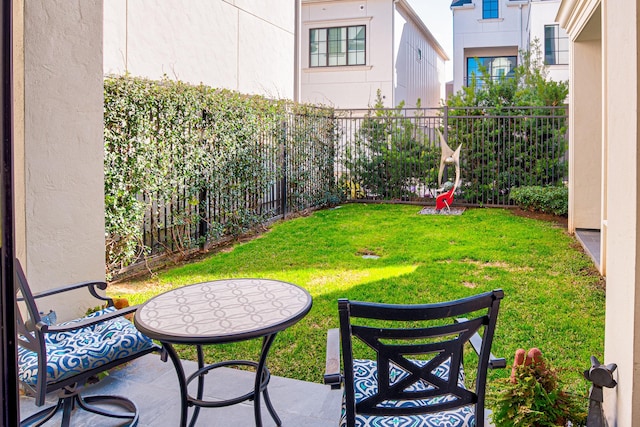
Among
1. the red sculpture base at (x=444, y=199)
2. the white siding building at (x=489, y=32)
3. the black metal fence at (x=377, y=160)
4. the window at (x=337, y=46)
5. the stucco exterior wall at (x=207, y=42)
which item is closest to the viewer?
the stucco exterior wall at (x=207, y=42)

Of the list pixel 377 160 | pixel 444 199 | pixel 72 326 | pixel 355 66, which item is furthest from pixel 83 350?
pixel 355 66

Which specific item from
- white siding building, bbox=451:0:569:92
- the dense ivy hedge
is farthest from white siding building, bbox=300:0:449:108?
the dense ivy hedge

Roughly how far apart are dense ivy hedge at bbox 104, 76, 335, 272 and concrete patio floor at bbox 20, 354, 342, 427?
2281 mm

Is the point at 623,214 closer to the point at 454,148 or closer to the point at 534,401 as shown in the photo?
the point at 534,401

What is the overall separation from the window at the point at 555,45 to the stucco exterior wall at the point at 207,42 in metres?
8.94

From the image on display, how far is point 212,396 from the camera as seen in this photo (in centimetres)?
299

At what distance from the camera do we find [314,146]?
10.6 metres

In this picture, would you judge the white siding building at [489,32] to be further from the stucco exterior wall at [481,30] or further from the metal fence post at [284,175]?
the metal fence post at [284,175]

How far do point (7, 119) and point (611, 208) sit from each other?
2.22 meters

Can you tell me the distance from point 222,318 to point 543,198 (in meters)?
8.34

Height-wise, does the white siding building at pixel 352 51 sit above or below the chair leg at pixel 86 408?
above

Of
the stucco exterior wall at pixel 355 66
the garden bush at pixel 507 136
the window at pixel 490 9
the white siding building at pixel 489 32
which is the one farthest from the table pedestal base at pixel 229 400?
the window at pixel 490 9

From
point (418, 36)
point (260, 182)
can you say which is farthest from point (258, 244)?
point (418, 36)

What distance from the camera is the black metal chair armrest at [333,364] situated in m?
1.88
